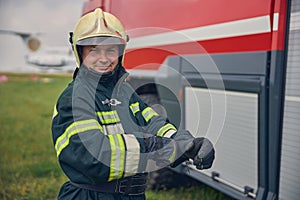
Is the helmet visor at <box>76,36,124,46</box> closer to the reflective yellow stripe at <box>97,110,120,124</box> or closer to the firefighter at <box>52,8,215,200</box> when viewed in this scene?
the firefighter at <box>52,8,215,200</box>

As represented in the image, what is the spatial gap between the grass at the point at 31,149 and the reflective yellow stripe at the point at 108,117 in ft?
5.85

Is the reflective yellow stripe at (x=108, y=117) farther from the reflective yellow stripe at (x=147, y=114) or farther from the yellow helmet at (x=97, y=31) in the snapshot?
the yellow helmet at (x=97, y=31)

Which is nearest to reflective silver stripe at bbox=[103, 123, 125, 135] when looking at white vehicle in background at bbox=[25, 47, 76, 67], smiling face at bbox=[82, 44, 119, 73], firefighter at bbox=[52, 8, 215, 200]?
firefighter at bbox=[52, 8, 215, 200]

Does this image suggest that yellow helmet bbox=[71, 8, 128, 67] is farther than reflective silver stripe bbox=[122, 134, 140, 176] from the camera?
Yes

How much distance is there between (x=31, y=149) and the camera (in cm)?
487

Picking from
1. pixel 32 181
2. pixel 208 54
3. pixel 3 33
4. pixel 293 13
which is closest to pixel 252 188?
pixel 208 54

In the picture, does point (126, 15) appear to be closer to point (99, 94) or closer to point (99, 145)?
point (99, 94)

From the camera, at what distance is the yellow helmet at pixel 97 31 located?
169 cm

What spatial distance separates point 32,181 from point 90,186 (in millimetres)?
2303

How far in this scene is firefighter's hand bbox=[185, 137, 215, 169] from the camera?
1558 millimetres

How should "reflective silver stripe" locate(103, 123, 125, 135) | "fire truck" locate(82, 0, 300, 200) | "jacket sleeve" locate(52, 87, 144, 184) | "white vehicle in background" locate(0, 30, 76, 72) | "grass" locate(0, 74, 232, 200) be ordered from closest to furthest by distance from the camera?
"jacket sleeve" locate(52, 87, 144, 184), "reflective silver stripe" locate(103, 123, 125, 135), "fire truck" locate(82, 0, 300, 200), "grass" locate(0, 74, 232, 200), "white vehicle in background" locate(0, 30, 76, 72)

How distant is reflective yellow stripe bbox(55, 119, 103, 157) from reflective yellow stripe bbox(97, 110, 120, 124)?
0.07 metres

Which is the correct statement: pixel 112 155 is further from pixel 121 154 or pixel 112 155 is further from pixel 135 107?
pixel 135 107

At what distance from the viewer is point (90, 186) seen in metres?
1.72
